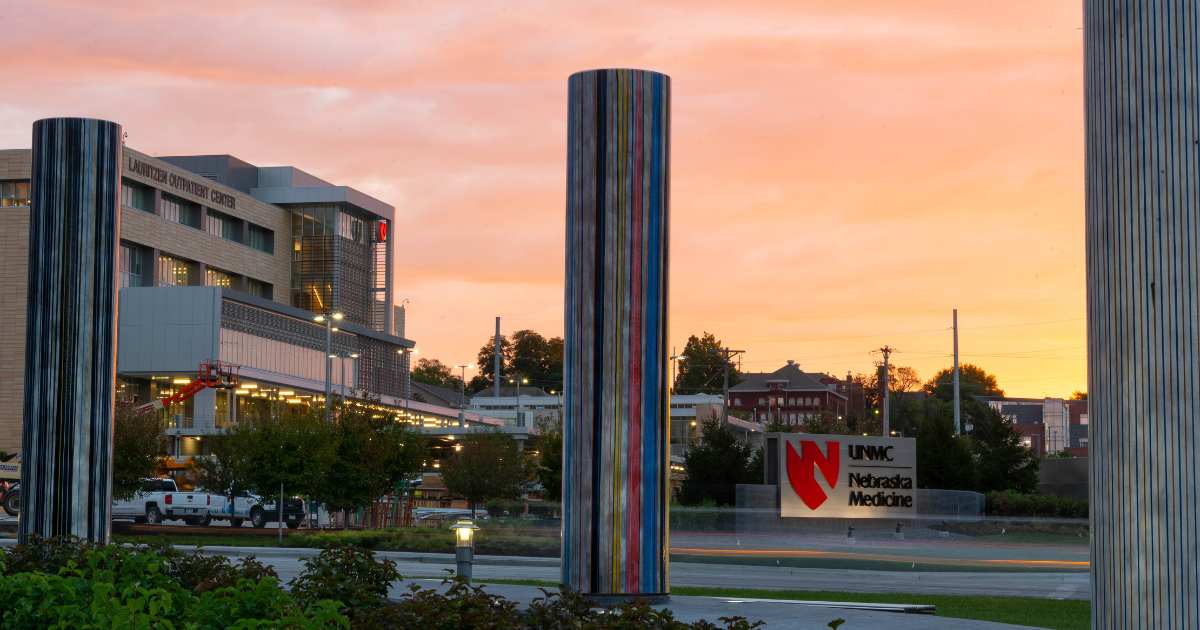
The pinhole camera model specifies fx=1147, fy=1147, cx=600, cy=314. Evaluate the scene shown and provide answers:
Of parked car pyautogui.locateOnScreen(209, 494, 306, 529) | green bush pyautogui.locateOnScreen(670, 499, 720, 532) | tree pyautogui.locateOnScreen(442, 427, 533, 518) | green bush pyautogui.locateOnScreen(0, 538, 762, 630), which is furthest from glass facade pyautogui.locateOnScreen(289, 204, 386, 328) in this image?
green bush pyautogui.locateOnScreen(0, 538, 762, 630)

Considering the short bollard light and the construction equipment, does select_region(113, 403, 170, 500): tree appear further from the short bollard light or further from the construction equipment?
A: the short bollard light

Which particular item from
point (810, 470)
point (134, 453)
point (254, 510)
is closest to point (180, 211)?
point (254, 510)

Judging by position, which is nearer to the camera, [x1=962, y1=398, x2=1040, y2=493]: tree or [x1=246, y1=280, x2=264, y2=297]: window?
[x1=962, y1=398, x2=1040, y2=493]: tree

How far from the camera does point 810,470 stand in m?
37.4

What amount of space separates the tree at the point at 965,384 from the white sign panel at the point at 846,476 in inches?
4050

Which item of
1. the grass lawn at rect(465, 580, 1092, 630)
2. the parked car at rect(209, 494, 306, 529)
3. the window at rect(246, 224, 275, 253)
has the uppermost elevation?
the window at rect(246, 224, 275, 253)

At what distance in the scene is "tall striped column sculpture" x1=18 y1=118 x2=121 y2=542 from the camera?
15.3 metres

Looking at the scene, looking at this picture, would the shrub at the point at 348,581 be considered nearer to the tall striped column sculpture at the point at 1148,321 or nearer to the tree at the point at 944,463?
the tall striped column sculpture at the point at 1148,321

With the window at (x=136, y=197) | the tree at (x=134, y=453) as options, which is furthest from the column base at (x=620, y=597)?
the window at (x=136, y=197)

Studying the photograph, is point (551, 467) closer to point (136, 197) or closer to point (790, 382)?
point (136, 197)

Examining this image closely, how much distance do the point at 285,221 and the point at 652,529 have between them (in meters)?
89.1

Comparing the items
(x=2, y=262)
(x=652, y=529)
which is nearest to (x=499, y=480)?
(x=652, y=529)

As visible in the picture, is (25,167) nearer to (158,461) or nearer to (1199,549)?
(158,461)

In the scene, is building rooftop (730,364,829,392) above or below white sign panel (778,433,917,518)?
above
